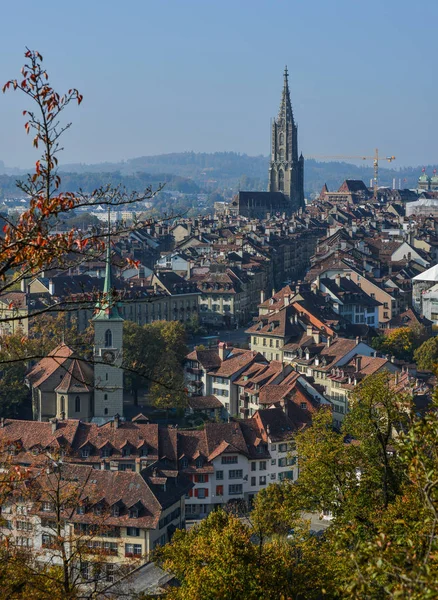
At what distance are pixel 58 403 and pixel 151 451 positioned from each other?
867cm

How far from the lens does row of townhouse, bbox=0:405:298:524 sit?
137 ft

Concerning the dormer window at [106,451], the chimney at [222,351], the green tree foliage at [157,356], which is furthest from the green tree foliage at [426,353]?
the dormer window at [106,451]

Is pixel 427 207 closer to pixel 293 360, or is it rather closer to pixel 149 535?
pixel 293 360

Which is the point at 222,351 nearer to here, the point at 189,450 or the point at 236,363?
the point at 236,363

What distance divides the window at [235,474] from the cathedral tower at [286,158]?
446ft

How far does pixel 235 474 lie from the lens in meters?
43.4

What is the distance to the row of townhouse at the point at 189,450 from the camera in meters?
41.9

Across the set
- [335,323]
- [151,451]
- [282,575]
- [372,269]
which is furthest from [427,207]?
[282,575]

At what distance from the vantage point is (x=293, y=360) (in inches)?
2415

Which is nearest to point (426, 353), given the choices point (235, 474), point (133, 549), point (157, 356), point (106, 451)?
point (157, 356)

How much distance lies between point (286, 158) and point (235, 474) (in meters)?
140

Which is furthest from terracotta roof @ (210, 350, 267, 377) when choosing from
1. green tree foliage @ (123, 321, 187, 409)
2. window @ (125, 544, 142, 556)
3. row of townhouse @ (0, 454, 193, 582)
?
window @ (125, 544, 142, 556)

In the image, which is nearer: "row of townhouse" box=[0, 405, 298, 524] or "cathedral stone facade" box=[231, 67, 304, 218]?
"row of townhouse" box=[0, 405, 298, 524]

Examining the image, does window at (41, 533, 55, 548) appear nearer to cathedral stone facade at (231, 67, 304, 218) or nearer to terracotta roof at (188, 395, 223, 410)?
terracotta roof at (188, 395, 223, 410)
